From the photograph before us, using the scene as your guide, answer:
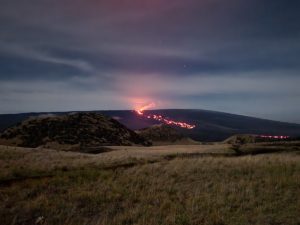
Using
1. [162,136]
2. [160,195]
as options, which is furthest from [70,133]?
[160,195]

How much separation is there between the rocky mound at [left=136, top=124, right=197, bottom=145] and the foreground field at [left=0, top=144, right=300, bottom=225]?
66675 millimetres

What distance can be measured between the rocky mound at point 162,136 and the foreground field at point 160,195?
219 ft

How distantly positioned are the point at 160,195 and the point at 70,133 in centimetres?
5875

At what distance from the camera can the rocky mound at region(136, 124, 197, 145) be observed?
89.9 metres

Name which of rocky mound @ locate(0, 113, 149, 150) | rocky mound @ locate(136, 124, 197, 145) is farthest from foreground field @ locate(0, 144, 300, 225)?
rocky mound @ locate(136, 124, 197, 145)

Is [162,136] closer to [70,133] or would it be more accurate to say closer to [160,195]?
[70,133]

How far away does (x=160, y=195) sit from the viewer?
14.7 metres

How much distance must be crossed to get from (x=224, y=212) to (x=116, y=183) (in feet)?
23.1

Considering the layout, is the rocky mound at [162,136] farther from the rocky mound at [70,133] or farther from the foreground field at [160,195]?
the foreground field at [160,195]

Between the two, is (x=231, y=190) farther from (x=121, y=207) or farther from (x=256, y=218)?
(x=121, y=207)

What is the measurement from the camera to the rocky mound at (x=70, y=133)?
6675 cm

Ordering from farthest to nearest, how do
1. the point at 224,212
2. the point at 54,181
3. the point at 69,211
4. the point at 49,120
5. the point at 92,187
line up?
the point at 49,120 < the point at 54,181 < the point at 92,187 < the point at 69,211 < the point at 224,212

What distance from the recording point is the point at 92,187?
16.6 meters

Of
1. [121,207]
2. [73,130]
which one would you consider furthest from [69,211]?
[73,130]
